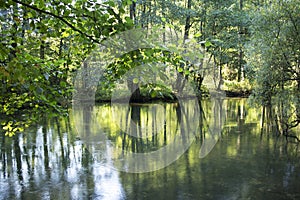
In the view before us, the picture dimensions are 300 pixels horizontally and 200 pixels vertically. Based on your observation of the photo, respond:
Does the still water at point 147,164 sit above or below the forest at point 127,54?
below

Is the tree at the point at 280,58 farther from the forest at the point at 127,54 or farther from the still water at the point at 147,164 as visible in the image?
the still water at the point at 147,164

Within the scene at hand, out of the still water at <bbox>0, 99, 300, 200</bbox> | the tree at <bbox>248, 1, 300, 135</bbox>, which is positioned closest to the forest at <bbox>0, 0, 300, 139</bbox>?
the tree at <bbox>248, 1, 300, 135</bbox>

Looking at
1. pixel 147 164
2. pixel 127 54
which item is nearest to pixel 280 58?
pixel 147 164

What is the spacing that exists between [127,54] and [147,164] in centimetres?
519

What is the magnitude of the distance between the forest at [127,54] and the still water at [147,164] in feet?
3.94

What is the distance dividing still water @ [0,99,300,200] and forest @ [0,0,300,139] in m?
1.20

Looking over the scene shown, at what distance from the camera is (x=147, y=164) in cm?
678

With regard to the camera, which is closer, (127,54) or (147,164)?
(127,54)

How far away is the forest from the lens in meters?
1.81

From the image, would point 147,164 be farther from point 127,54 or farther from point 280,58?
point 127,54

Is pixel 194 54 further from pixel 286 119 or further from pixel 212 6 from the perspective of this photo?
pixel 212 6

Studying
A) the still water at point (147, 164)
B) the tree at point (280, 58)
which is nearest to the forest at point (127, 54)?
the tree at point (280, 58)

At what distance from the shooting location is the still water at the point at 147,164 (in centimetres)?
521

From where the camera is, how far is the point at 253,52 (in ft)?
33.5
